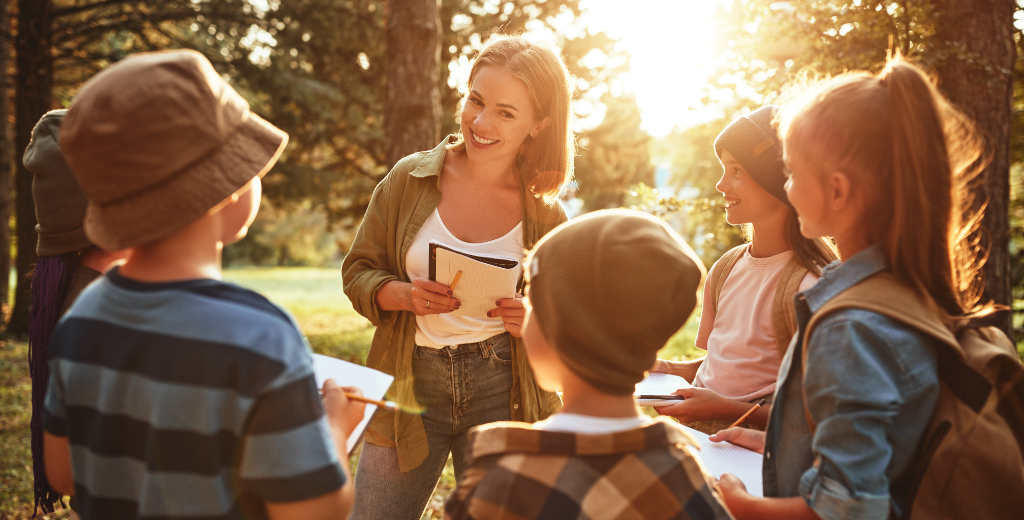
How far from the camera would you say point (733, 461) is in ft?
5.96

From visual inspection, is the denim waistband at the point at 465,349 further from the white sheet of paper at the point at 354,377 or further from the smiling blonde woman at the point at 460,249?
the white sheet of paper at the point at 354,377

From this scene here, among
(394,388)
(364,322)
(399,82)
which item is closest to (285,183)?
(364,322)

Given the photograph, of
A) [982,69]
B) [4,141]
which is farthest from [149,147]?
[4,141]

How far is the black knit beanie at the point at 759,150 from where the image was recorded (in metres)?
2.25

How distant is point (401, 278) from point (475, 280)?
0.34m

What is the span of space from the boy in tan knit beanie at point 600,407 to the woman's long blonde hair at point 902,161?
1.33 feet

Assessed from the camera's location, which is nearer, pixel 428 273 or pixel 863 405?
pixel 863 405

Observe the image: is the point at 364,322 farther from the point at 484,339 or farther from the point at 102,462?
the point at 102,462

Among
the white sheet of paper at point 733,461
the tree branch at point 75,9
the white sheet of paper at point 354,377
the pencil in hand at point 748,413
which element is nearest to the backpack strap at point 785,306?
the pencil in hand at point 748,413

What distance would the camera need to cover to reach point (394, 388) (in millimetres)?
2467

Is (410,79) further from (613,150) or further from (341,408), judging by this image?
(613,150)

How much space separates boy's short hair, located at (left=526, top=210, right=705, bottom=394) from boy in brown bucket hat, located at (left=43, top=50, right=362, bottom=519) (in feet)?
1.63

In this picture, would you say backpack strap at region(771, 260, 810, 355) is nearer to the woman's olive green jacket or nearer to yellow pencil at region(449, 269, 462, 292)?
the woman's olive green jacket

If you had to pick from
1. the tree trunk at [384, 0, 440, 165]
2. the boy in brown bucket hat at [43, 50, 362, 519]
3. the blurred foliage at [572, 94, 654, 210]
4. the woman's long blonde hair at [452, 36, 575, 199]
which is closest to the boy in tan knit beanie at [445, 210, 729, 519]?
the boy in brown bucket hat at [43, 50, 362, 519]
